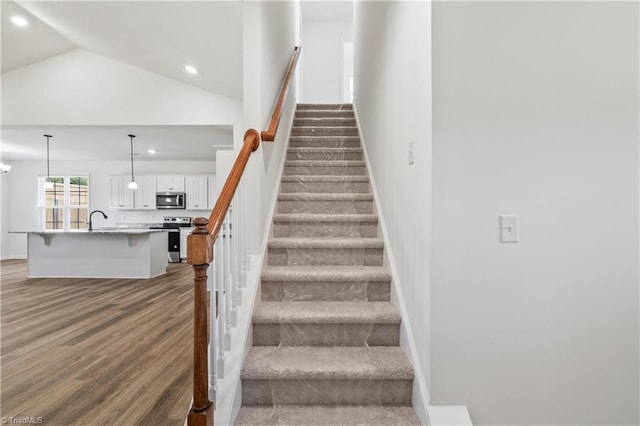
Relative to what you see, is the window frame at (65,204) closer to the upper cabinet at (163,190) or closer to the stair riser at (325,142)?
the upper cabinet at (163,190)

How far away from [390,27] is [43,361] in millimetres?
3565

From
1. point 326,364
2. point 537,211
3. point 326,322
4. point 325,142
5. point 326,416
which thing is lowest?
point 326,416

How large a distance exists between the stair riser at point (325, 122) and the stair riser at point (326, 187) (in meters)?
1.54

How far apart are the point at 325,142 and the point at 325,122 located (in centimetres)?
64

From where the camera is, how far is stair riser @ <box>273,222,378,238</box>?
8.61 feet

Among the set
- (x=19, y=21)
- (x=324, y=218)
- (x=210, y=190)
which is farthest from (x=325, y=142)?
(x=210, y=190)

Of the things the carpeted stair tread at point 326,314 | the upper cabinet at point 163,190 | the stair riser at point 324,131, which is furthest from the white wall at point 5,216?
the carpeted stair tread at point 326,314

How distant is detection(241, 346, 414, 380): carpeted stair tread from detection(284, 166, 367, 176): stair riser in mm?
2009

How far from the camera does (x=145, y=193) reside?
8.15m

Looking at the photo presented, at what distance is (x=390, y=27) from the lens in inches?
90.4

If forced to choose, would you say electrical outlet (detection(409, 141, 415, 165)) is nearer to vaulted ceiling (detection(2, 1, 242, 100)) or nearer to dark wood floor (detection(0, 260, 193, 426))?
dark wood floor (detection(0, 260, 193, 426))

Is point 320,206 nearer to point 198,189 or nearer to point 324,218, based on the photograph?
point 324,218

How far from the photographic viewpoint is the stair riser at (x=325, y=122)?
4395 millimetres

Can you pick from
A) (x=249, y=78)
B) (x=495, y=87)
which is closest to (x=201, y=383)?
(x=495, y=87)
